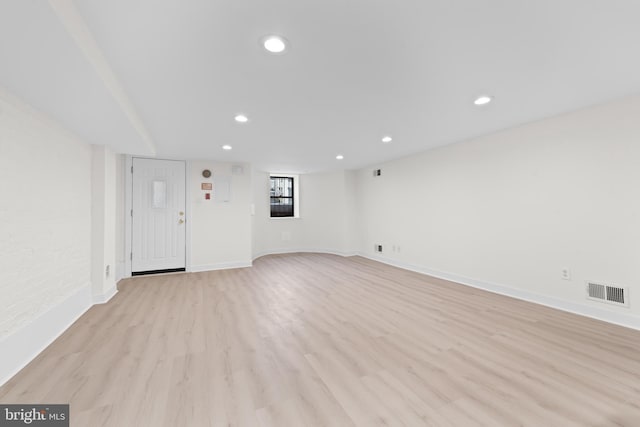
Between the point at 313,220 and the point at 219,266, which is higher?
the point at 313,220

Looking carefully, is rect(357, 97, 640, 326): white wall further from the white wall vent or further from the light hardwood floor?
the light hardwood floor

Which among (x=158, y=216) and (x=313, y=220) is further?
(x=313, y=220)

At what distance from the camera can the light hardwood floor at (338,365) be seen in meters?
1.50

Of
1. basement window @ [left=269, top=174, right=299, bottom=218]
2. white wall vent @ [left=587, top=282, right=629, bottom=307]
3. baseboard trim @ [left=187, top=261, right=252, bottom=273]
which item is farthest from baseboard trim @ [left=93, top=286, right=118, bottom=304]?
white wall vent @ [left=587, top=282, right=629, bottom=307]

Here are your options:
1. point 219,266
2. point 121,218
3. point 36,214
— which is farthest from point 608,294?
point 121,218

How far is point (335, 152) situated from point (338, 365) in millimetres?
3646

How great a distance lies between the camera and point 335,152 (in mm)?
4773

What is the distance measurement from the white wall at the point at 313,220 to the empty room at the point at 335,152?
2.16 meters

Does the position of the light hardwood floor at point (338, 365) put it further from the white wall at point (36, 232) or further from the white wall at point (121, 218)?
the white wall at point (121, 218)

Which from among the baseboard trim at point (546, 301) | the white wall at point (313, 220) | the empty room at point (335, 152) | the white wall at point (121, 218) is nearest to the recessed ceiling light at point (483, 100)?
the empty room at point (335, 152)

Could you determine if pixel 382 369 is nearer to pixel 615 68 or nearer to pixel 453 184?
pixel 615 68

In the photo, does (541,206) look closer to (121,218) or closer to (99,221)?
(99,221)

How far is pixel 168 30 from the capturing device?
4.96 feet

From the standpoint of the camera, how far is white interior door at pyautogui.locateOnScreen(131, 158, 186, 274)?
15.6 feet
